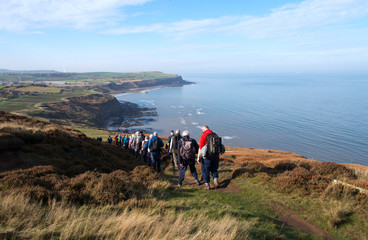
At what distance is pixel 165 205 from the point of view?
5625 millimetres

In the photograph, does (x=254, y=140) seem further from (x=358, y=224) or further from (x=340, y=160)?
(x=358, y=224)

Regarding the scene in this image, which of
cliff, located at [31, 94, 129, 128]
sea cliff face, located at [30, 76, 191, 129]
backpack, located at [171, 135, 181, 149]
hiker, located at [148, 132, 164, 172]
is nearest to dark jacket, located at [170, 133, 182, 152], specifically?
backpack, located at [171, 135, 181, 149]

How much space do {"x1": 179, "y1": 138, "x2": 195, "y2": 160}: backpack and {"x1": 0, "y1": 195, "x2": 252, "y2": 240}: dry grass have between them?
167 inches

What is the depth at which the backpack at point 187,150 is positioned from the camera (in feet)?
28.2

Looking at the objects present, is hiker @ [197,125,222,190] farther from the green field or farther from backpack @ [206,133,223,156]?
the green field

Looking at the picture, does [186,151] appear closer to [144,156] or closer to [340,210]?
[340,210]

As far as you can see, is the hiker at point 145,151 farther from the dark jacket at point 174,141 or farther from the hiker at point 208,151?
the hiker at point 208,151

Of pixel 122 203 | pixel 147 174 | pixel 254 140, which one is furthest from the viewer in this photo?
pixel 254 140

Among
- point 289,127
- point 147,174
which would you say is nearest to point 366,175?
point 147,174

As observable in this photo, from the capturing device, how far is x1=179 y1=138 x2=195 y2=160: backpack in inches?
338

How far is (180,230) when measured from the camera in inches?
155

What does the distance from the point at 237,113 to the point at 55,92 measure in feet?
315

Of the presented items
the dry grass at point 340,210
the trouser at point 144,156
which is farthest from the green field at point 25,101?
the dry grass at point 340,210

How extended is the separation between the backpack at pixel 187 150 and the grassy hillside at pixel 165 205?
3.90 feet
